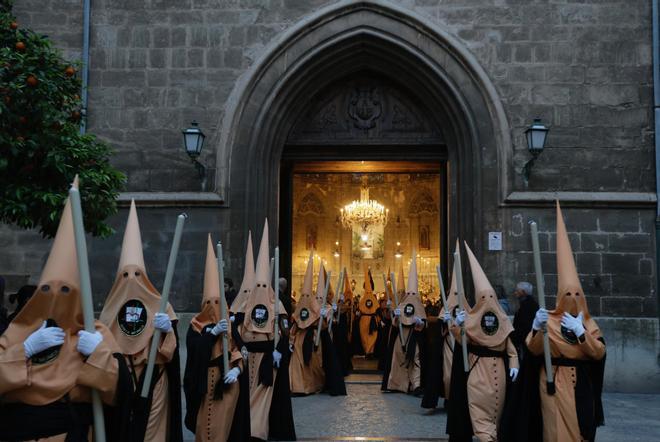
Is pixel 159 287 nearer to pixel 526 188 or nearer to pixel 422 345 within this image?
pixel 422 345

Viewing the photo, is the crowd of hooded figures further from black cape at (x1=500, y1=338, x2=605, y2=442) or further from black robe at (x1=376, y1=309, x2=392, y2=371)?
black robe at (x1=376, y1=309, x2=392, y2=371)

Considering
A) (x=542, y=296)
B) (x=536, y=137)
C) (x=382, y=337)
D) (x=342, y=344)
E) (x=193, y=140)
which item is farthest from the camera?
(x=382, y=337)

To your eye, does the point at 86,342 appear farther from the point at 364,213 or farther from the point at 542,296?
the point at 364,213

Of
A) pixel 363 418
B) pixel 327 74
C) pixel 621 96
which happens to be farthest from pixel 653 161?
pixel 363 418

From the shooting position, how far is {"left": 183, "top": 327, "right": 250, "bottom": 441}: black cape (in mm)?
6520

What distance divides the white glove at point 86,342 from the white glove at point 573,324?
13.1ft

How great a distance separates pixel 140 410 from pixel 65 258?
212 cm

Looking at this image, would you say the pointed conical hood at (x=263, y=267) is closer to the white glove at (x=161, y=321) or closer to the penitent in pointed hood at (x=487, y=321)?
the penitent in pointed hood at (x=487, y=321)

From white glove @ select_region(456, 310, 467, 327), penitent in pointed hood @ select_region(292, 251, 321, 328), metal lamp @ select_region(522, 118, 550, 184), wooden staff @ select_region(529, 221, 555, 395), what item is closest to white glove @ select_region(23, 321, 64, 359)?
wooden staff @ select_region(529, 221, 555, 395)

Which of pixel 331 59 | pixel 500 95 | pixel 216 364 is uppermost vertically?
pixel 331 59

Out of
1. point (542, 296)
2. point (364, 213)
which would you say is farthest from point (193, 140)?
point (364, 213)

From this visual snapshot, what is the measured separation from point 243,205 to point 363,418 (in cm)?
485

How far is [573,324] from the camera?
5.89m

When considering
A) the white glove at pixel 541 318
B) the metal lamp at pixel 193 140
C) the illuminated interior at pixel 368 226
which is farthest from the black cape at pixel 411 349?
the illuminated interior at pixel 368 226
